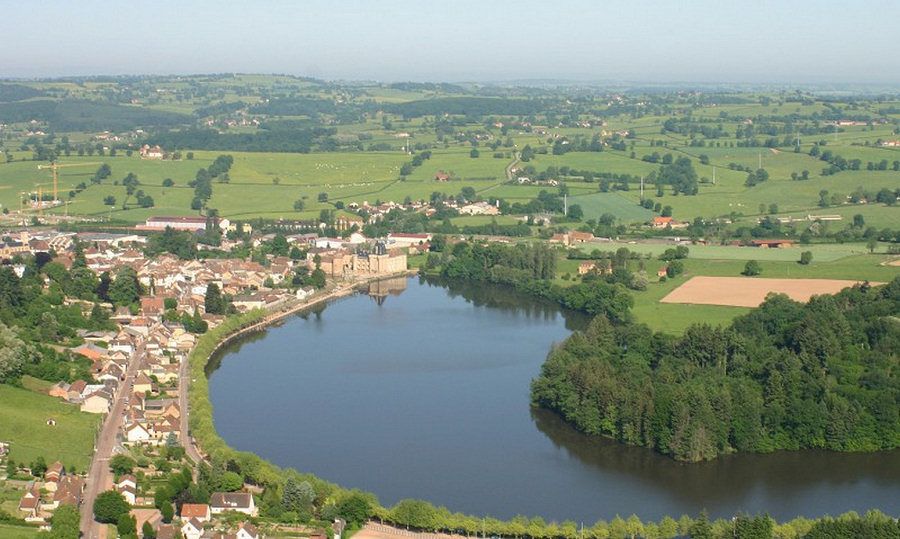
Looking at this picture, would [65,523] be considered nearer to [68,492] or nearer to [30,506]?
[30,506]

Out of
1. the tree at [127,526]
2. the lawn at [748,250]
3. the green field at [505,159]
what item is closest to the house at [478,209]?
the green field at [505,159]

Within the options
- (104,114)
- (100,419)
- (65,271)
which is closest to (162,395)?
(100,419)

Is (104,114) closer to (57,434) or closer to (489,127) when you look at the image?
(489,127)

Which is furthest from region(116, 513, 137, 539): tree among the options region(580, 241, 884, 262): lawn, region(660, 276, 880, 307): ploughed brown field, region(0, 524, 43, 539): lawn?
region(580, 241, 884, 262): lawn

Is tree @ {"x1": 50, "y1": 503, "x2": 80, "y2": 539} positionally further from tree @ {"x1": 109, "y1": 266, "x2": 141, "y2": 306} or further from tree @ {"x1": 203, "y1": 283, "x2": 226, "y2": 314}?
tree @ {"x1": 109, "y1": 266, "x2": 141, "y2": 306}

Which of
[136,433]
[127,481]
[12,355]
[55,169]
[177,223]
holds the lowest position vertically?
[177,223]

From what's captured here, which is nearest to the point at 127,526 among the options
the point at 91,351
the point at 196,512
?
the point at 196,512
